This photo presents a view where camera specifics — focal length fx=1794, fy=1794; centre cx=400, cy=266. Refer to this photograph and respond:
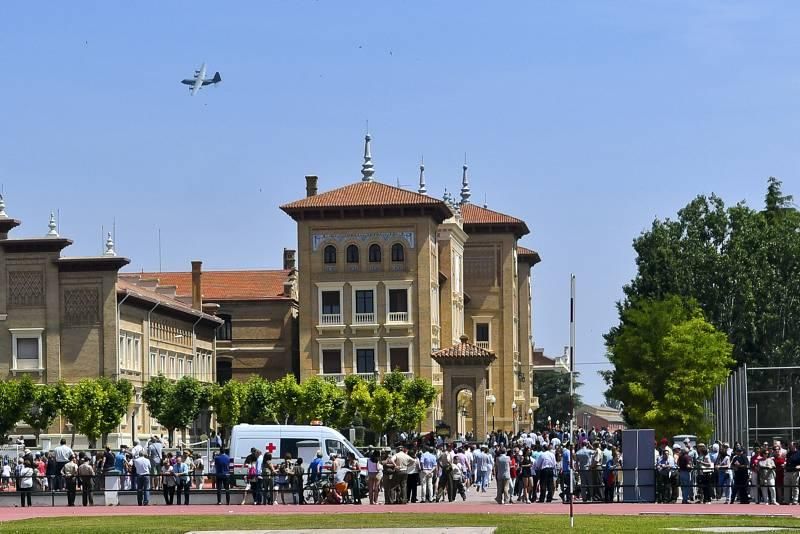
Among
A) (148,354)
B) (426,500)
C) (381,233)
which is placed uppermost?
(381,233)

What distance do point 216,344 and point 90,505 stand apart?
75.1m

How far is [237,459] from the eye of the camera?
5644 cm

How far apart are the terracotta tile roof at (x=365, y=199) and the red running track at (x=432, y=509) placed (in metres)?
60.1

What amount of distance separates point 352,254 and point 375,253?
141 centimetres

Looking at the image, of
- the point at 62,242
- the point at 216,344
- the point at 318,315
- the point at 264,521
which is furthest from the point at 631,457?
the point at 216,344

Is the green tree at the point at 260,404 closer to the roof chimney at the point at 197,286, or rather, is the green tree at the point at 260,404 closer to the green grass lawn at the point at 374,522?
the roof chimney at the point at 197,286

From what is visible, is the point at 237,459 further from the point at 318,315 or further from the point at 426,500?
the point at 318,315

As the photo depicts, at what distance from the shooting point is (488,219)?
13338 cm

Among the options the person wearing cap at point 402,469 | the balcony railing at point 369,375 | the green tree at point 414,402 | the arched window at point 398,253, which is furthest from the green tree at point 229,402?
the person wearing cap at point 402,469

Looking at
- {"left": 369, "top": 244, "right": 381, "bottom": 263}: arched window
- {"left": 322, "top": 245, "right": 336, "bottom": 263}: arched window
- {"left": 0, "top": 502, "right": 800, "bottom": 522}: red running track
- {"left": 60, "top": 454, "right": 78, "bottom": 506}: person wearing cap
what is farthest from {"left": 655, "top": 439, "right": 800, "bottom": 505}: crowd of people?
{"left": 322, "top": 245, "right": 336, "bottom": 263}: arched window

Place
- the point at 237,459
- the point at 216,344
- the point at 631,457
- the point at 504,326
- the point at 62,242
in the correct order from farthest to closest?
the point at 504,326 < the point at 216,344 < the point at 62,242 < the point at 237,459 < the point at 631,457

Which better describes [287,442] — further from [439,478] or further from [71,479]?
[71,479]

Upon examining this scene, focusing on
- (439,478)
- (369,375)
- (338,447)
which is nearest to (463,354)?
(369,375)

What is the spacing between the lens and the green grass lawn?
34844 mm
